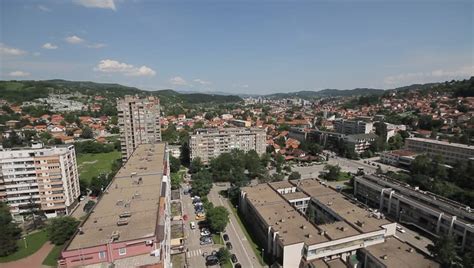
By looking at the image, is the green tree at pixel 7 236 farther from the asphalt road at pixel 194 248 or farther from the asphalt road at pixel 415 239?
the asphalt road at pixel 415 239

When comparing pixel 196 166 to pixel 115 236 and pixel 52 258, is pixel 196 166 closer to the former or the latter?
pixel 52 258

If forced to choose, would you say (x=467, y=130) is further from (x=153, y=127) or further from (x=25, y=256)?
(x=25, y=256)

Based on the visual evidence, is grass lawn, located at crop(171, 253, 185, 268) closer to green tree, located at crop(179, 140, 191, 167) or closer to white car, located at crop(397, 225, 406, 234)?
white car, located at crop(397, 225, 406, 234)

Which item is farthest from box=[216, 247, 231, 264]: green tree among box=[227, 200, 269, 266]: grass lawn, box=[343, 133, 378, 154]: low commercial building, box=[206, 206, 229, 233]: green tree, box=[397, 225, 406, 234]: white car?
box=[343, 133, 378, 154]: low commercial building

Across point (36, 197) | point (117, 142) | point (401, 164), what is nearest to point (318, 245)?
point (36, 197)

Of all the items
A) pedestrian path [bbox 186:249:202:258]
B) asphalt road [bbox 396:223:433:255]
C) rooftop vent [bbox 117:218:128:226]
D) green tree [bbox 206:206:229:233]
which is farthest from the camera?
green tree [bbox 206:206:229:233]

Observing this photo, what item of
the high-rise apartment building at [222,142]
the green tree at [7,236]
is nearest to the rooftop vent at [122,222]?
the green tree at [7,236]
